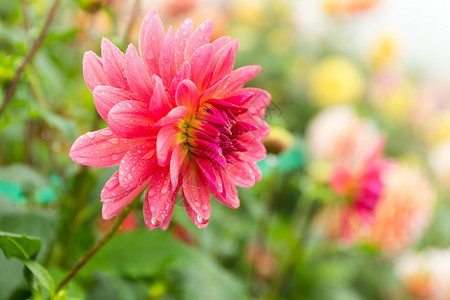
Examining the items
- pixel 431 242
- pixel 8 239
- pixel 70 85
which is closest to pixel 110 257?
pixel 8 239

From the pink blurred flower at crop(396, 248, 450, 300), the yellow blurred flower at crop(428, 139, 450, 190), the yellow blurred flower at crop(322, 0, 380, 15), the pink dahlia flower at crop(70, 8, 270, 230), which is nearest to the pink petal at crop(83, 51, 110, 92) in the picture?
the pink dahlia flower at crop(70, 8, 270, 230)

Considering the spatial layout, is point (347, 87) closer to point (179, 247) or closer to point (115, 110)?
point (179, 247)

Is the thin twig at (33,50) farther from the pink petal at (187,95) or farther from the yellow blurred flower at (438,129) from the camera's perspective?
the yellow blurred flower at (438,129)

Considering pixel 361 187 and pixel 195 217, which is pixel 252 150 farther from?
pixel 361 187

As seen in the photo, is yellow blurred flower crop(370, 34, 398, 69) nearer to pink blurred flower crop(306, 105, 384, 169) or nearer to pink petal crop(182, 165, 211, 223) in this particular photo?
pink blurred flower crop(306, 105, 384, 169)

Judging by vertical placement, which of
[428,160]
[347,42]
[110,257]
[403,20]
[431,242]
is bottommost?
[110,257]

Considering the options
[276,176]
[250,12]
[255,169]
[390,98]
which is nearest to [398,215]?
[276,176]

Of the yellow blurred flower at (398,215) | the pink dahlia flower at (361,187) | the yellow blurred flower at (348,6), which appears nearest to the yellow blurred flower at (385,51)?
the yellow blurred flower at (348,6)
